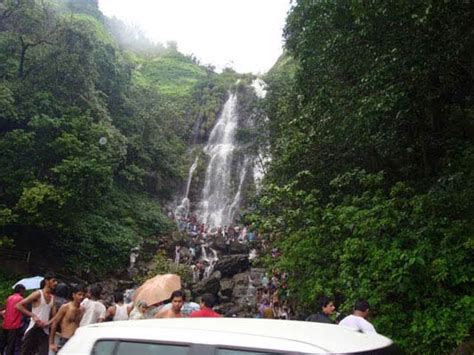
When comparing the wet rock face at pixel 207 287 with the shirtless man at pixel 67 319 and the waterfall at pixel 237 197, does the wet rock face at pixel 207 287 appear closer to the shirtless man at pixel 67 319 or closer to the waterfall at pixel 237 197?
the waterfall at pixel 237 197

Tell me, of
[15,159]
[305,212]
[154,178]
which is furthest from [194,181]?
[305,212]

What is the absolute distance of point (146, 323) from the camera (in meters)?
2.96

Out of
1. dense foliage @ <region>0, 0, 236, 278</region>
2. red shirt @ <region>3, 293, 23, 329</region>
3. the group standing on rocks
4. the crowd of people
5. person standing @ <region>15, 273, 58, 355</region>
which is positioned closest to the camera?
the group standing on rocks

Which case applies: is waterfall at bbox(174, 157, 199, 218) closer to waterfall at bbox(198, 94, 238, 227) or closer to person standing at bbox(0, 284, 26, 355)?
waterfall at bbox(198, 94, 238, 227)

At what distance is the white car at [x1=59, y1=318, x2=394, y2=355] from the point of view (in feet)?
7.76

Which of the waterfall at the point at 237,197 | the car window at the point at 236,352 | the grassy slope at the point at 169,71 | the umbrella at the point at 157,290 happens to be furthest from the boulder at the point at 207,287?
the grassy slope at the point at 169,71

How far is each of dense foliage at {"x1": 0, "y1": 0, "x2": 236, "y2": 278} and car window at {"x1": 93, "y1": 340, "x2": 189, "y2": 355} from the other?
16661 millimetres

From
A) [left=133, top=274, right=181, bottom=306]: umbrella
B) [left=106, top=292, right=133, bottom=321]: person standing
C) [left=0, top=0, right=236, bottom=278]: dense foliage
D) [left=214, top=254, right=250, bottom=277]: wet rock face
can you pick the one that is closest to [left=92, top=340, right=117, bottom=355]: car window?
[left=106, top=292, right=133, bottom=321]: person standing

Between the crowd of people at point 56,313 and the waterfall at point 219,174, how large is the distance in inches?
1026

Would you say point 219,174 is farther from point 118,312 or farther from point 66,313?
point 66,313

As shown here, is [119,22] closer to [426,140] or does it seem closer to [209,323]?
[426,140]

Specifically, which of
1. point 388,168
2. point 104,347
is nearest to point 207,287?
point 388,168

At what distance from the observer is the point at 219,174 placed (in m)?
36.3

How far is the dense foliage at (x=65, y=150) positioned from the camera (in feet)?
64.0
